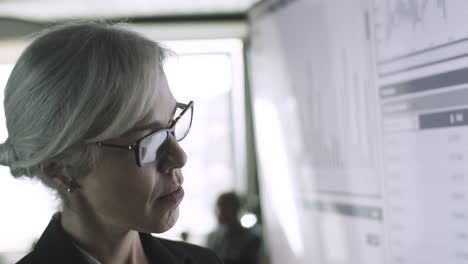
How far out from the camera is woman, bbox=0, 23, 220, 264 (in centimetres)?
98

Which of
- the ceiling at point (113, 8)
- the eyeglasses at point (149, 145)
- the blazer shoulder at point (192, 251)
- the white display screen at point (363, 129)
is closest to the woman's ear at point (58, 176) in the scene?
the eyeglasses at point (149, 145)

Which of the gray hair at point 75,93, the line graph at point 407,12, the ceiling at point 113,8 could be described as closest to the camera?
the gray hair at point 75,93

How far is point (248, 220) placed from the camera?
9.55ft

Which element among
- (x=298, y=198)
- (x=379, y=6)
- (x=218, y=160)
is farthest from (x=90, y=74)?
(x=218, y=160)

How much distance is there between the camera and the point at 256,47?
239cm

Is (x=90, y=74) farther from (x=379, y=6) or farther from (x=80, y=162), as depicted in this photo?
(x=379, y=6)

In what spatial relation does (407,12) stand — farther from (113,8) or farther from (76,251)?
(113,8)

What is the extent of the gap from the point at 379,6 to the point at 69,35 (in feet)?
2.70

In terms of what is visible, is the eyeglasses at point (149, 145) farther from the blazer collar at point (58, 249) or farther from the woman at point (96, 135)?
the blazer collar at point (58, 249)

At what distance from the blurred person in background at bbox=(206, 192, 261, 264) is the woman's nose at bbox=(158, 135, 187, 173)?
1.66 m

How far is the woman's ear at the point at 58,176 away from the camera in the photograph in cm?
105

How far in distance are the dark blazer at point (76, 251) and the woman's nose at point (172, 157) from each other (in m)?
0.24

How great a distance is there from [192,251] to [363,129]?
63 cm

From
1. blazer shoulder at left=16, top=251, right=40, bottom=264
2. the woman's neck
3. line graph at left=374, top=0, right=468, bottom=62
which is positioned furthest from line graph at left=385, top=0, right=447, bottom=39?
blazer shoulder at left=16, top=251, right=40, bottom=264
